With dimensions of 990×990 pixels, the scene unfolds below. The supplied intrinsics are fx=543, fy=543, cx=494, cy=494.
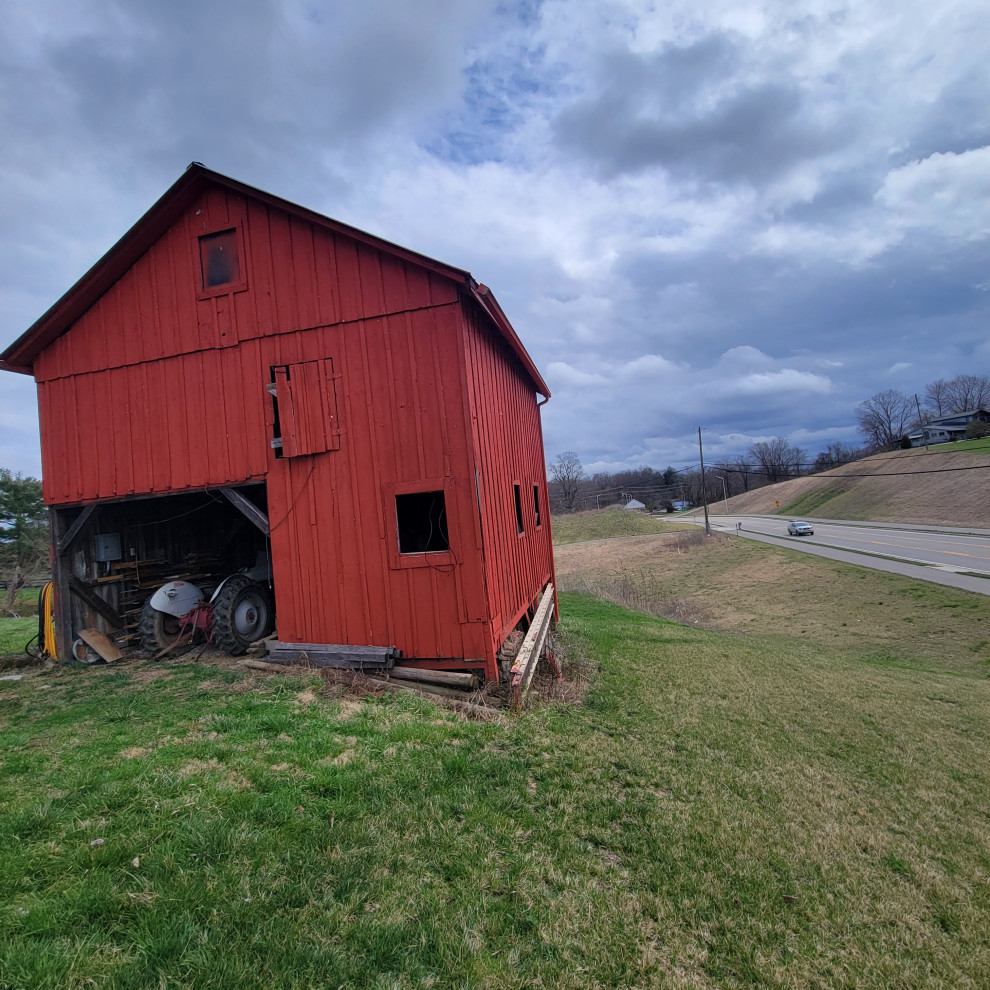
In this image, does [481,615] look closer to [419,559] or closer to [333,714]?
[419,559]

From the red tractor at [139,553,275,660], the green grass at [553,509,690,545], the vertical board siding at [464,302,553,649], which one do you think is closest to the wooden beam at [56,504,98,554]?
the red tractor at [139,553,275,660]

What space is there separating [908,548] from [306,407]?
33947mm

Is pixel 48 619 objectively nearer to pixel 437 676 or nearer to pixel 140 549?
pixel 140 549

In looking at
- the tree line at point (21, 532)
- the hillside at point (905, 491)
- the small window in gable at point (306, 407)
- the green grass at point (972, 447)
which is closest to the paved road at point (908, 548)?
the hillside at point (905, 491)

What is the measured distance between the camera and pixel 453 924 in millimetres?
2883

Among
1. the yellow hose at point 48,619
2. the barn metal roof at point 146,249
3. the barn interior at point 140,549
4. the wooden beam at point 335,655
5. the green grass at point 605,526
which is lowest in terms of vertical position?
the green grass at point 605,526

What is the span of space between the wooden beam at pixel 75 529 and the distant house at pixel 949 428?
8632 centimetres

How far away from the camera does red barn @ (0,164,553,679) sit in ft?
23.0

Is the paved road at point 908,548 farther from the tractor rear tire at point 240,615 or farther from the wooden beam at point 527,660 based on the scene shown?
the tractor rear tire at point 240,615

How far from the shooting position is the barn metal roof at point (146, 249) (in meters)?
7.09

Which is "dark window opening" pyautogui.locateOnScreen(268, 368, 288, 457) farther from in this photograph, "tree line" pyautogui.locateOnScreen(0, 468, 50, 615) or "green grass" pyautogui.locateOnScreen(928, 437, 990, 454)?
"green grass" pyautogui.locateOnScreen(928, 437, 990, 454)

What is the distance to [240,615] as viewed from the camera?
28.6 ft

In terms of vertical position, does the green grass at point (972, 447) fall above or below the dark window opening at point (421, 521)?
above

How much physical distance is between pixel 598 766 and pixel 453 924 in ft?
8.76
